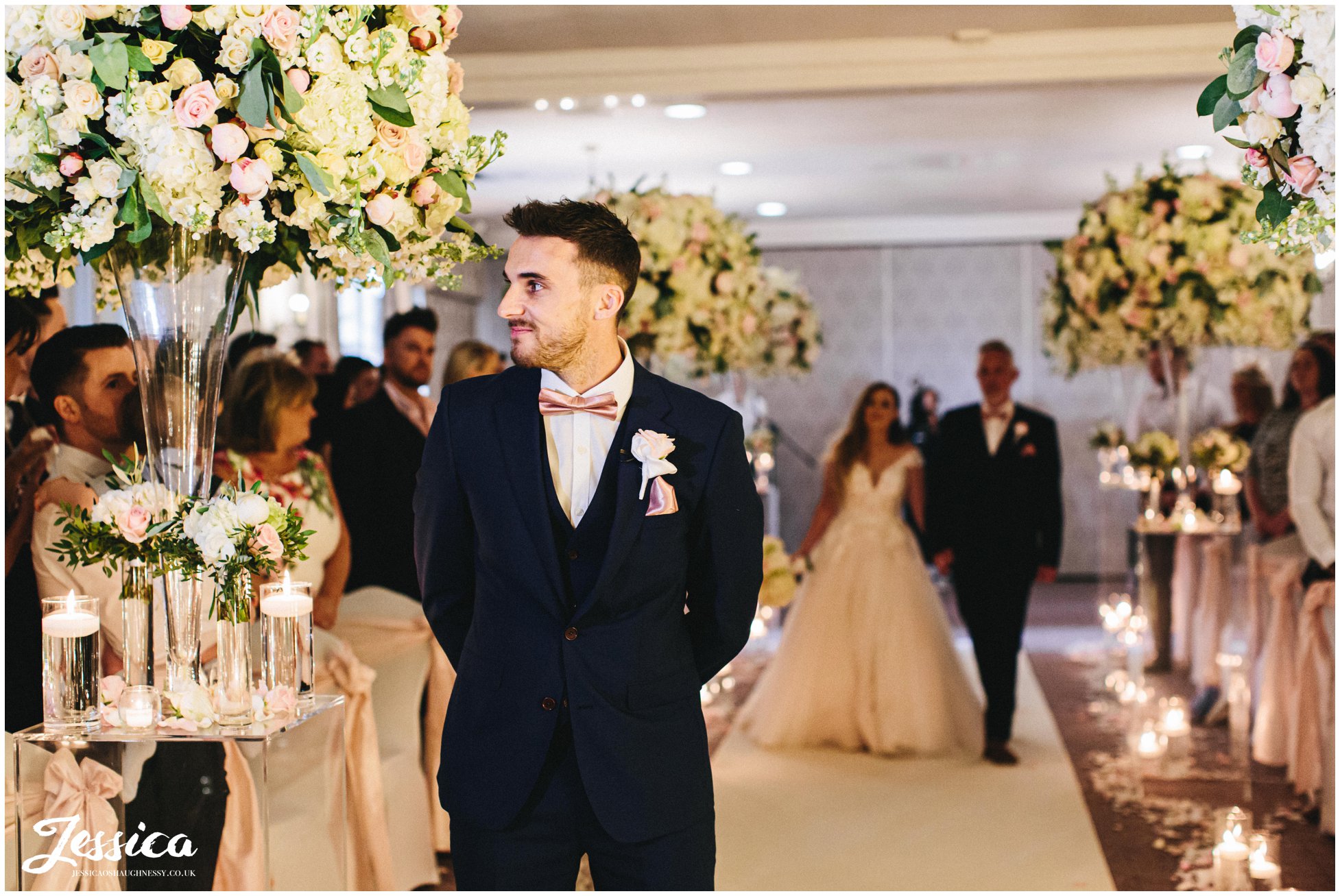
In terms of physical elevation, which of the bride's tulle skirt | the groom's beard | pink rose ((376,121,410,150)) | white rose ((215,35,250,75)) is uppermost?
white rose ((215,35,250,75))

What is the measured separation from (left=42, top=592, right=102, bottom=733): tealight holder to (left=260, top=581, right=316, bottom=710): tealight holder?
0.29 m

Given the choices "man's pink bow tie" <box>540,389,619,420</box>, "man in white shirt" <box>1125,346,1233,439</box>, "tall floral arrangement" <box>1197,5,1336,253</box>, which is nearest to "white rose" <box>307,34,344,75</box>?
"man's pink bow tie" <box>540,389,619,420</box>

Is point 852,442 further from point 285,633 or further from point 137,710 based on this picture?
point 137,710

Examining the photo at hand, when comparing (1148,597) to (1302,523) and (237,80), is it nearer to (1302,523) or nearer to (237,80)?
(1302,523)

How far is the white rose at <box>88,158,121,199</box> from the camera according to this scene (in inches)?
79.1

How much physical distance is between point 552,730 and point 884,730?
152 inches

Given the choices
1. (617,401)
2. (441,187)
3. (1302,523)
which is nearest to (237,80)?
(441,187)

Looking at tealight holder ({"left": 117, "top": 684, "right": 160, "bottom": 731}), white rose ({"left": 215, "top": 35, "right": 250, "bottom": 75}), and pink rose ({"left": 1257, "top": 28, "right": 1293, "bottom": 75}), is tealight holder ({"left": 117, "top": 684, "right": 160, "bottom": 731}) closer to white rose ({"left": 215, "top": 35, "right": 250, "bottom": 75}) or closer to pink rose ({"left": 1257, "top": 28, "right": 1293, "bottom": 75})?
white rose ({"left": 215, "top": 35, "right": 250, "bottom": 75})

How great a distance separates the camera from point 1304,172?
2.07 m

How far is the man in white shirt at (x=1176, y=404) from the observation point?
591 centimetres

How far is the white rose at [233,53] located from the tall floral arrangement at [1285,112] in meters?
1.57

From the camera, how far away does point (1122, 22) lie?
4.99 meters

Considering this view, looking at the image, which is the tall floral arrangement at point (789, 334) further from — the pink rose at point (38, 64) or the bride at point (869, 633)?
the pink rose at point (38, 64)

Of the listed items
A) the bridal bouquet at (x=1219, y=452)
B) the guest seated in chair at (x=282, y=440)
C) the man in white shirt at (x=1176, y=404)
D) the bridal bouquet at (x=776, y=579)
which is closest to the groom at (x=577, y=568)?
the guest seated in chair at (x=282, y=440)
